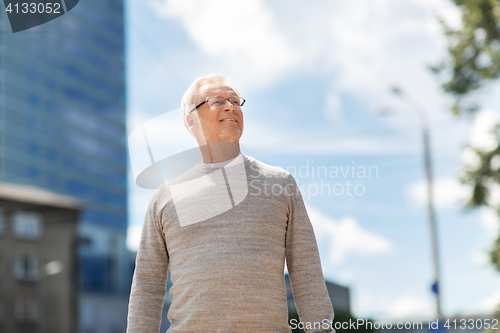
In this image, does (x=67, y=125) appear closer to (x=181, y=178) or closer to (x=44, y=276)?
(x=44, y=276)

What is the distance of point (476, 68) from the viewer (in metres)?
10.3

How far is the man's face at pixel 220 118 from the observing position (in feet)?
6.75

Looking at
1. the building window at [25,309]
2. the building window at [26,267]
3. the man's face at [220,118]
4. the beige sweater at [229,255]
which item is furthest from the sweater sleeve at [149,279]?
the building window at [25,309]

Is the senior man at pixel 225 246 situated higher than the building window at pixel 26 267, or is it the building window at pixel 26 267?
the building window at pixel 26 267

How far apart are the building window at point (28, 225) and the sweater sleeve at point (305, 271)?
38913mm

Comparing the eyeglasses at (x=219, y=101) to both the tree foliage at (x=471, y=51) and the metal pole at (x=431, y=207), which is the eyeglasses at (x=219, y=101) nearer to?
the metal pole at (x=431, y=207)

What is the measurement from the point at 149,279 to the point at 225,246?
1.16 feet

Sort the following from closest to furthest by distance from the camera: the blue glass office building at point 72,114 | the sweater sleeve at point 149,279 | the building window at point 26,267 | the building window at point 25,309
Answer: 1. the sweater sleeve at point 149,279
2. the building window at point 26,267
3. the building window at point 25,309
4. the blue glass office building at point 72,114

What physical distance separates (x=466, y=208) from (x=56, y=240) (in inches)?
1338

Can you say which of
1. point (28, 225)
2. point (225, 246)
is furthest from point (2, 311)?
point (225, 246)

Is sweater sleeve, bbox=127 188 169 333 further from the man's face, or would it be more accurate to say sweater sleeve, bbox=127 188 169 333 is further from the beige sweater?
the man's face

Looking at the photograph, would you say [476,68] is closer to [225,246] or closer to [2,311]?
[225,246]

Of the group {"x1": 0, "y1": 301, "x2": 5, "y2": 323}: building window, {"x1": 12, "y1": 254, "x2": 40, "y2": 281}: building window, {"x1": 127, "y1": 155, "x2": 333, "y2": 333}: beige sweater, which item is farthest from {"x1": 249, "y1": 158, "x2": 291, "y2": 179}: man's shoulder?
{"x1": 0, "y1": 301, "x2": 5, "y2": 323}: building window

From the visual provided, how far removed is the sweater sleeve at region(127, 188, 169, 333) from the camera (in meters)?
1.96
